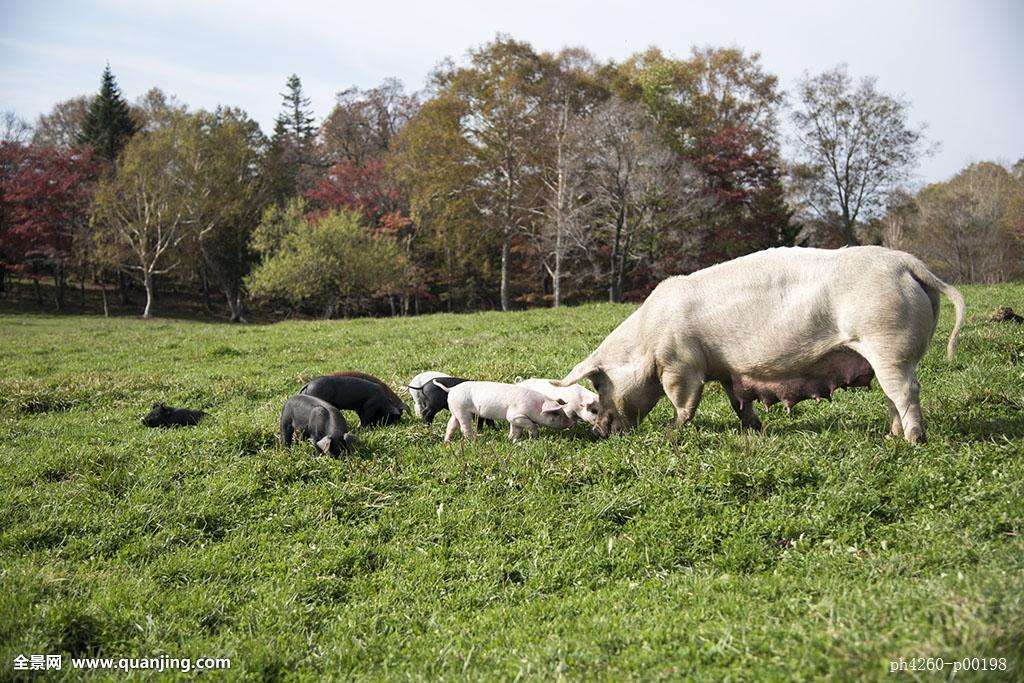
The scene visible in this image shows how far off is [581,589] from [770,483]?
206 centimetres

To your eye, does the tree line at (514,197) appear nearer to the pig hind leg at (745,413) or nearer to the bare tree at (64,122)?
the bare tree at (64,122)

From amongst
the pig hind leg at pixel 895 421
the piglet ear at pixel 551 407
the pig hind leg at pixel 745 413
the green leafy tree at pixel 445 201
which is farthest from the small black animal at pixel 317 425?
the green leafy tree at pixel 445 201

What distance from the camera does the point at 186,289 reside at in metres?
56.9

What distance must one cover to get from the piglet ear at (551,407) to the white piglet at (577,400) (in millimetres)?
168

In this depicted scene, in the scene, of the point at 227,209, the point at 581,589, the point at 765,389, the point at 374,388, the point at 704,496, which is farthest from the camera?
the point at 227,209

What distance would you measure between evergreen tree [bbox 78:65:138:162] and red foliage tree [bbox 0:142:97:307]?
171 inches

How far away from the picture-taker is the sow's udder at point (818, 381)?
670 cm

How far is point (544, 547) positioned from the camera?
5703 millimetres

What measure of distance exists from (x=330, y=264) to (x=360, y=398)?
32.9m

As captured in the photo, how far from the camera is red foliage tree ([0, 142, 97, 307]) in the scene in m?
43.5

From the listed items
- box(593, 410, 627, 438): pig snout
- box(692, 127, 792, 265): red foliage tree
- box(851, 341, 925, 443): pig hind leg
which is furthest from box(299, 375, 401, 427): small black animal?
box(692, 127, 792, 265): red foliage tree

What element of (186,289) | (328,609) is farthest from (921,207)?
(186,289)

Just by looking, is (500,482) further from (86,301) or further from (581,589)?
(86,301)

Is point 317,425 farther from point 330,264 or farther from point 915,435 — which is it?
point 330,264
